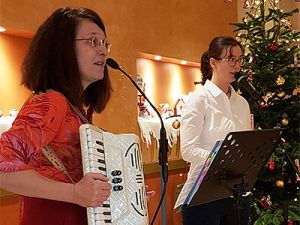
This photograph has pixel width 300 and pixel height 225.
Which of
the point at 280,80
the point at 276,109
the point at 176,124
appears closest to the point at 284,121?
the point at 276,109

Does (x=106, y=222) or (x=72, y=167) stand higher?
(x=72, y=167)

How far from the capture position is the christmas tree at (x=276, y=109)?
10.6 ft

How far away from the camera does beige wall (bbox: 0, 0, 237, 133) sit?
327cm

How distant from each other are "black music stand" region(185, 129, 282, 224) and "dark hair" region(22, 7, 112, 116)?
1.72ft

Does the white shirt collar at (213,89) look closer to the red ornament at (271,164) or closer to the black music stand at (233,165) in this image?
the black music stand at (233,165)

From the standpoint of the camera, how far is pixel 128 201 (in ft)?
3.96

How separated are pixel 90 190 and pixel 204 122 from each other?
3.93 feet

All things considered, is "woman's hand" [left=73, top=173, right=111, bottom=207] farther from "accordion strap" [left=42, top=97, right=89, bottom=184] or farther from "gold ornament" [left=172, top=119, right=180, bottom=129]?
"gold ornament" [left=172, top=119, right=180, bottom=129]

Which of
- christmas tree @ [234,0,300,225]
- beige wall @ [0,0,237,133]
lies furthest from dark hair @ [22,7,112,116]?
christmas tree @ [234,0,300,225]

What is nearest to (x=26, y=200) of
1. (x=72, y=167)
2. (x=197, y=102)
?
(x=72, y=167)

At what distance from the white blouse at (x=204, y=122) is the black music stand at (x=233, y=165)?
0.34 metres

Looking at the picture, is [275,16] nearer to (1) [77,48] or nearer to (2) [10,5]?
(2) [10,5]

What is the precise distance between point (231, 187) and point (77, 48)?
809 millimetres

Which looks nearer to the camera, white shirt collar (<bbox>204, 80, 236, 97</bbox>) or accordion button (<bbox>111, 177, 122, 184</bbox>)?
accordion button (<bbox>111, 177, 122, 184</bbox>)
